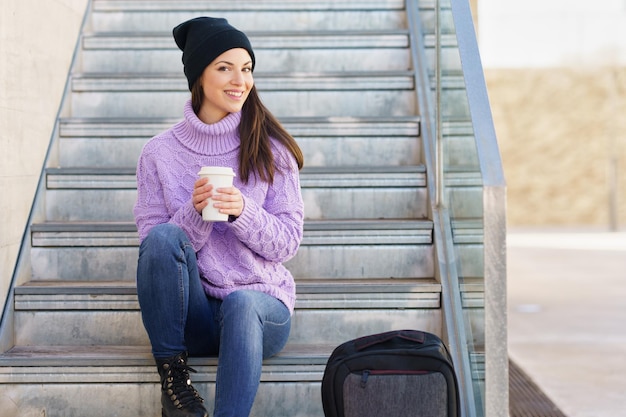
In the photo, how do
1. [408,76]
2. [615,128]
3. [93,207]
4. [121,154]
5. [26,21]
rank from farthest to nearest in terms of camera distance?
[615,128] → [408,76] → [121,154] → [93,207] → [26,21]

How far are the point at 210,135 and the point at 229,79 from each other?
178mm

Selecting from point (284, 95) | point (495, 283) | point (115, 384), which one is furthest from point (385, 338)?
point (284, 95)

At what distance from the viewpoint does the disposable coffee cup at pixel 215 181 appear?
7.20 ft

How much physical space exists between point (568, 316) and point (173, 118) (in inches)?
118

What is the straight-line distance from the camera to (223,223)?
2.54 m

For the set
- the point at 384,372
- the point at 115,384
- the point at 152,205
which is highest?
the point at 152,205

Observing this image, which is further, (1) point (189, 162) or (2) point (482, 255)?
(1) point (189, 162)

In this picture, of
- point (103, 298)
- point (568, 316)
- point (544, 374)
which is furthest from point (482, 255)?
point (568, 316)

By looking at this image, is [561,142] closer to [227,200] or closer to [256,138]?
[256,138]

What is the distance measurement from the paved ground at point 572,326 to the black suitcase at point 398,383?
1.28 metres

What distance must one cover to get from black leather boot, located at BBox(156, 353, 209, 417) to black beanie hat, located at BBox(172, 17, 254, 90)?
81 centimetres

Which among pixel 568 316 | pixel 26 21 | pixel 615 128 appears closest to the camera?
pixel 26 21

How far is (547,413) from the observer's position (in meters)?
3.22

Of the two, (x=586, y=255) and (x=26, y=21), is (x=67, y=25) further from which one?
(x=586, y=255)
